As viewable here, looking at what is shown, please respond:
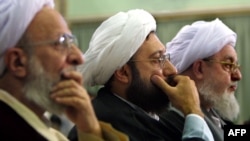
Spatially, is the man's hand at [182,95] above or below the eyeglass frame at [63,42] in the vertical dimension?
below

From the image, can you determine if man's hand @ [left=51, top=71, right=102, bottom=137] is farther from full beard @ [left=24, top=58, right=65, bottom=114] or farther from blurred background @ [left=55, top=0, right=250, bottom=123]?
blurred background @ [left=55, top=0, right=250, bottom=123]

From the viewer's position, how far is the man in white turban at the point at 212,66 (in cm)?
294

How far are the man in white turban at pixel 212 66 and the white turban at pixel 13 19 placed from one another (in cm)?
125

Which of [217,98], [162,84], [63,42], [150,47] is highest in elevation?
[63,42]

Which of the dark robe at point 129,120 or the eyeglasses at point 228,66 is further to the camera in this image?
the eyeglasses at point 228,66

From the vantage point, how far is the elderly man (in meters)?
1.82

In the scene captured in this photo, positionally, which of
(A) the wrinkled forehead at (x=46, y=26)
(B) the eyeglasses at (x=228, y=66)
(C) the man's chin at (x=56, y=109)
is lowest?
(B) the eyeglasses at (x=228, y=66)

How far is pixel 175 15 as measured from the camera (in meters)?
5.05

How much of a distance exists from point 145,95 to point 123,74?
5.0 inches

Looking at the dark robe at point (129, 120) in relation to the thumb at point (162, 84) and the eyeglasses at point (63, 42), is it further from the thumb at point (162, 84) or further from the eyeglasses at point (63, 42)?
the eyeglasses at point (63, 42)

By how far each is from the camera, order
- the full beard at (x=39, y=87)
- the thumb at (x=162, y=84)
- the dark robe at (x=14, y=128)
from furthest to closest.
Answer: the thumb at (x=162, y=84) → the full beard at (x=39, y=87) → the dark robe at (x=14, y=128)

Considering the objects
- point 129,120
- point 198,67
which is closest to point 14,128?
point 129,120

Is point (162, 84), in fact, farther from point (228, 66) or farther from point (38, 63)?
point (38, 63)

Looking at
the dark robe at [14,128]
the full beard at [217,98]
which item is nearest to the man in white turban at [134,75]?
the full beard at [217,98]
